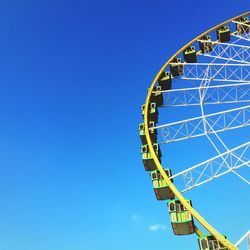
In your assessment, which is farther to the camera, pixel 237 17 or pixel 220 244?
pixel 237 17

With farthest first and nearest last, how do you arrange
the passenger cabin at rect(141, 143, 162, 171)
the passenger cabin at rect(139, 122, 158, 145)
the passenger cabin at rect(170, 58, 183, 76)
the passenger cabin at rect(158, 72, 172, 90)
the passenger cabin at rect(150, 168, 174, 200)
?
the passenger cabin at rect(170, 58, 183, 76) → the passenger cabin at rect(158, 72, 172, 90) → the passenger cabin at rect(139, 122, 158, 145) → the passenger cabin at rect(141, 143, 162, 171) → the passenger cabin at rect(150, 168, 174, 200)

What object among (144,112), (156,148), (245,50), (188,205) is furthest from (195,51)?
(188,205)

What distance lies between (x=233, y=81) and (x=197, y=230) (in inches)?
321

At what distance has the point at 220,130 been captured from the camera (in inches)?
680

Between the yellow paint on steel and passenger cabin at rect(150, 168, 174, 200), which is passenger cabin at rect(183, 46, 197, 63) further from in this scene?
the yellow paint on steel

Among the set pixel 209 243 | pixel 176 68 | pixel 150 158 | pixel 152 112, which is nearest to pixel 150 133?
pixel 150 158

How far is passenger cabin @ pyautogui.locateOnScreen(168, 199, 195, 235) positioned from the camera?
50.0 feet

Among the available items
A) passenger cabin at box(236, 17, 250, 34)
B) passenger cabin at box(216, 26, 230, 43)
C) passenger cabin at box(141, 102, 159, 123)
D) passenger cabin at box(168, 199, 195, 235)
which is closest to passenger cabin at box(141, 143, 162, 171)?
passenger cabin at box(141, 102, 159, 123)

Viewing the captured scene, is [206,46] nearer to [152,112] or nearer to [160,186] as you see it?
[152,112]

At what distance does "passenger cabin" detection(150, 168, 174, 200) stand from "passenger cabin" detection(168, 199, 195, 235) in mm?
805

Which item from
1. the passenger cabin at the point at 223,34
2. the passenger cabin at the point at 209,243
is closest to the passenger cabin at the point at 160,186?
the passenger cabin at the point at 209,243

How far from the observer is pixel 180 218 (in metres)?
15.5

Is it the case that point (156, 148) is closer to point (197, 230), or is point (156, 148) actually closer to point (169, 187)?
point (169, 187)

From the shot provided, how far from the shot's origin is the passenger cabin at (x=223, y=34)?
26.1 meters
